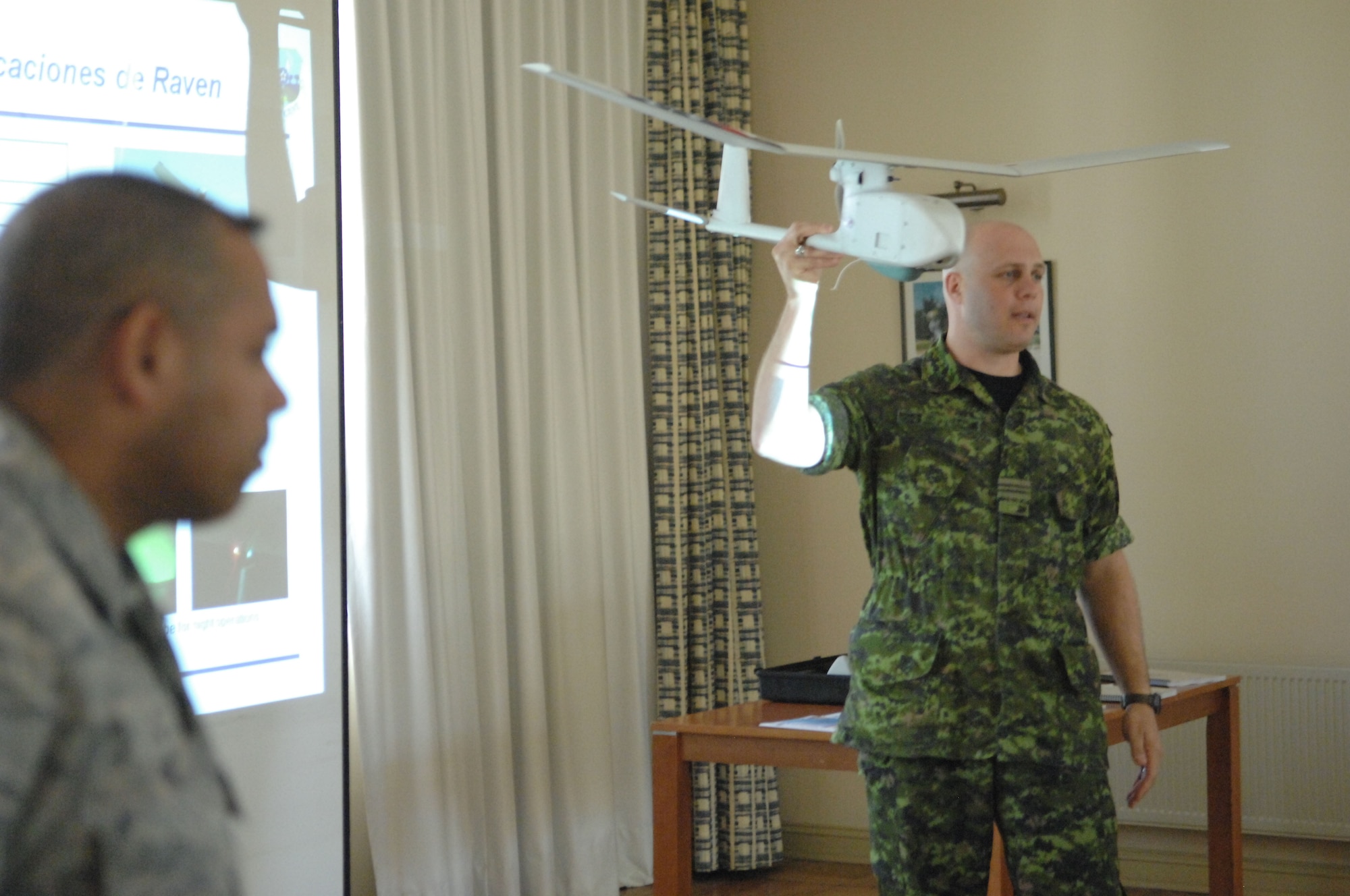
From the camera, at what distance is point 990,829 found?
2043 mm

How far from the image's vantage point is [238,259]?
0.69 m

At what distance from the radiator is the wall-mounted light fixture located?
5.06ft

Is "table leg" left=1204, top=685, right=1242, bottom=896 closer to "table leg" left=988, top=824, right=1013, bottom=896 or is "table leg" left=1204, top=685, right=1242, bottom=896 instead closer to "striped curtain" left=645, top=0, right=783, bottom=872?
"table leg" left=988, top=824, right=1013, bottom=896

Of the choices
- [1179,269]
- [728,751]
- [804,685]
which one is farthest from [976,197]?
[728,751]

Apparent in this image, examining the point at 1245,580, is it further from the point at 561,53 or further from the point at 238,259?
the point at 238,259

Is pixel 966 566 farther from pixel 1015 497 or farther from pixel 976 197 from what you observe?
pixel 976 197

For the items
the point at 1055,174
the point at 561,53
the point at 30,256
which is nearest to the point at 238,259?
the point at 30,256

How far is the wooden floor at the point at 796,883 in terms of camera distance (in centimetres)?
410

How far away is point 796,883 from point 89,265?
3968 millimetres

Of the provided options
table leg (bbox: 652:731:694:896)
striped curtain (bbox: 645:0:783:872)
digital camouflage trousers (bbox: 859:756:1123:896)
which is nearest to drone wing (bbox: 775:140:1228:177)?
digital camouflage trousers (bbox: 859:756:1123:896)

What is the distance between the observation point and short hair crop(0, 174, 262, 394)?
0.63 m

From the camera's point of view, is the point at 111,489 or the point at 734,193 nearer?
the point at 111,489

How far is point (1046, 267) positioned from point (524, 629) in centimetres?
194

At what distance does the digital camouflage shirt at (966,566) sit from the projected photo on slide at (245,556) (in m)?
1.48
